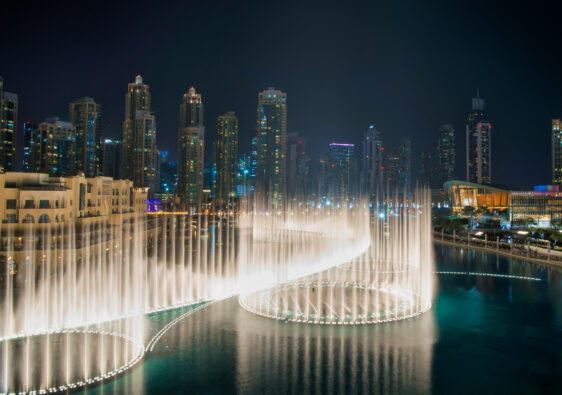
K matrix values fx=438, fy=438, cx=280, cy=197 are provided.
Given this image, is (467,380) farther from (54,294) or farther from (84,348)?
(54,294)

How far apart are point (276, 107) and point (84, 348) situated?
109558mm

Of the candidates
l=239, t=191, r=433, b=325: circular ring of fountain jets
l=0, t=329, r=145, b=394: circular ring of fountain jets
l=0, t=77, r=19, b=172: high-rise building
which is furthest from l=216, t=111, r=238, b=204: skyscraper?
l=0, t=329, r=145, b=394: circular ring of fountain jets

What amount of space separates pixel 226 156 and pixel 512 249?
93214mm

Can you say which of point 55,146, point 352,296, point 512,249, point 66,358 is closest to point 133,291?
point 66,358

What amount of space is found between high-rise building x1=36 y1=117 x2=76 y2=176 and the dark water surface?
7988cm

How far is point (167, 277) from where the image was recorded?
2364cm

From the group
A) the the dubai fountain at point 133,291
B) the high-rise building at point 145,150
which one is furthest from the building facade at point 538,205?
the high-rise building at point 145,150

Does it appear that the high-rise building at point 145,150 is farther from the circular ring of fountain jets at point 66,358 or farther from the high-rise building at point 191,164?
the circular ring of fountain jets at point 66,358

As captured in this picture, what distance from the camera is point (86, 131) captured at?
9931cm

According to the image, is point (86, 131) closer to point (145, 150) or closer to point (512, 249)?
point (145, 150)

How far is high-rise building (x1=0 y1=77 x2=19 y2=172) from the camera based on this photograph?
7481 centimetres

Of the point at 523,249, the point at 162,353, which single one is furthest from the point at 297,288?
the point at 523,249

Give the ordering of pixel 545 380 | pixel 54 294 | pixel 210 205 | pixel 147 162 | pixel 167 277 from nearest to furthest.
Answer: pixel 545 380, pixel 54 294, pixel 167 277, pixel 210 205, pixel 147 162

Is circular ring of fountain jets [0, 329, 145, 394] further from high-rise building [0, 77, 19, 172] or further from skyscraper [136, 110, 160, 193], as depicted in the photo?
skyscraper [136, 110, 160, 193]
